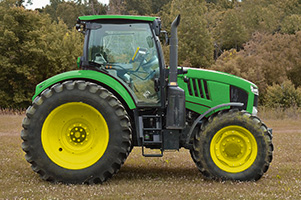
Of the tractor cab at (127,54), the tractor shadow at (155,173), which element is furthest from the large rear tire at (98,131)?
the tractor shadow at (155,173)

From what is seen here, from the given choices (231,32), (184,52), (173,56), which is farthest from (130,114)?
(231,32)

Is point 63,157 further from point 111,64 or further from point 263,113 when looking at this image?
point 263,113

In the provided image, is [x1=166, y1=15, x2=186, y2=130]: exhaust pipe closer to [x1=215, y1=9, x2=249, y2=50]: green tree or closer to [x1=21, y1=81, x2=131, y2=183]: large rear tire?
[x1=21, y1=81, x2=131, y2=183]: large rear tire

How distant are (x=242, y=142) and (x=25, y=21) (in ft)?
142

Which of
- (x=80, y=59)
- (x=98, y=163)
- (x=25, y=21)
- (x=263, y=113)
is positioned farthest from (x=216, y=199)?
A: (x=25, y=21)

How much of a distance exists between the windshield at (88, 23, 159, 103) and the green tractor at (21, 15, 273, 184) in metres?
0.02

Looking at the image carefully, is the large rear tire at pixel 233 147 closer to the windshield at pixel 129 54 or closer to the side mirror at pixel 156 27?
the windshield at pixel 129 54

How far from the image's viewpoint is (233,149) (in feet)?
26.5

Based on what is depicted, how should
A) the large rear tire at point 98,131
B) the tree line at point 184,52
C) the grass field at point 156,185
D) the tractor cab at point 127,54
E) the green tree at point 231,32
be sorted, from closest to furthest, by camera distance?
the grass field at point 156,185 → the large rear tire at point 98,131 → the tractor cab at point 127,54 → the tree line at point 184,52 → the green tree at point 231,32

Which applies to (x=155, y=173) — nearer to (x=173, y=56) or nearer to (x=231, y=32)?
(x=173, y=56)

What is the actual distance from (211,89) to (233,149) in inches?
50.1

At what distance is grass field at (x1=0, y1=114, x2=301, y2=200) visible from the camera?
6871mm

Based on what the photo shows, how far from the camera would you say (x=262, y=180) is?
821cm

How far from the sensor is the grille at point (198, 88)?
845 centimetres
